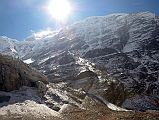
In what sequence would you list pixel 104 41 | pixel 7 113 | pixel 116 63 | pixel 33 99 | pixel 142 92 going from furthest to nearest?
pixel 104 41, pixel 116 63, pixel 142 92, pixel 33 99, pixel 7 113

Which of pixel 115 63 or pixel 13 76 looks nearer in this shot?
pixel 13 76

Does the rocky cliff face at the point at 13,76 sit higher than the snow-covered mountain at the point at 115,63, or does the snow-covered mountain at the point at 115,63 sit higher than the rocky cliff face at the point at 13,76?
the snow-covered mountain at the point at 115,63

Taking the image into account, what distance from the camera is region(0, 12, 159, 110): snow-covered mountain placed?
6131 centimetres

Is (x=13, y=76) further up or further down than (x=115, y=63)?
further down

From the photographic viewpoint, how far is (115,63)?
122 m

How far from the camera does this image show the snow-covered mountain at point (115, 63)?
61.3m

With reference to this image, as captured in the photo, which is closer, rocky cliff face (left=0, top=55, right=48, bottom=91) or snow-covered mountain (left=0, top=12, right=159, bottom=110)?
rocky cliff face (left=0, top=55, right=48, bottom=91)

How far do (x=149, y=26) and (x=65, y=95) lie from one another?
461 ft

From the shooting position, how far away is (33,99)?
108ft

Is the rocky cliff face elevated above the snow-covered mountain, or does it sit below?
below

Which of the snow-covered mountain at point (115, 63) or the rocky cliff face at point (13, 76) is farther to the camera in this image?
the snow-covered mountain at point (115, 63)

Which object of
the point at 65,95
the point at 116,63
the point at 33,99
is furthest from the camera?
the point at 116,63

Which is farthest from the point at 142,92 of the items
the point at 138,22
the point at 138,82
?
the point at 138,22

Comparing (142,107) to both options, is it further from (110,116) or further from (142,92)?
(110,116)
